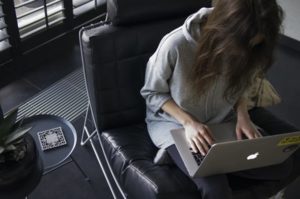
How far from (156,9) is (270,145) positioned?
64cm

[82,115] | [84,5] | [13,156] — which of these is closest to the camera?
[13,156]

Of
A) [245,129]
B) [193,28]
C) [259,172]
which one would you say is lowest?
[259,172]

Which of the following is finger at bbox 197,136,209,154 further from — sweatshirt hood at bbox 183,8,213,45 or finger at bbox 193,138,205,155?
sweatshirt hood at bbox 183,8,213,45

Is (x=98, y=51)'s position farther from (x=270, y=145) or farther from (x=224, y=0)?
(x=270, y=145)

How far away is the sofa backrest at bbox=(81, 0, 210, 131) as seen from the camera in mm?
1312

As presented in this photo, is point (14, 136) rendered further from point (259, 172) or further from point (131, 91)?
point (259, 172)

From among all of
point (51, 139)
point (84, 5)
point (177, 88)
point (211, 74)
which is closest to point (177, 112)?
point (177, 88)

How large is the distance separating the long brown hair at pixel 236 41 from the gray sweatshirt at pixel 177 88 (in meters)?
0.05

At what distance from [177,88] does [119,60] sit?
256 millimetres

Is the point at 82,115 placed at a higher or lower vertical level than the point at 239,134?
lower

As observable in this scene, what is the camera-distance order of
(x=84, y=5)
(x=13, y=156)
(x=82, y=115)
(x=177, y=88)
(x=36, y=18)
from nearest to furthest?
(x=13, y=156)
(x=177, y=88)
(x=82, y=115)
(x=36, y=18)
(x=84, y=5)

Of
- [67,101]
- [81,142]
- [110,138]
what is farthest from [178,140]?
[67,101]

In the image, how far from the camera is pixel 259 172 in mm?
1279

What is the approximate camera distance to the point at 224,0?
1080mm
